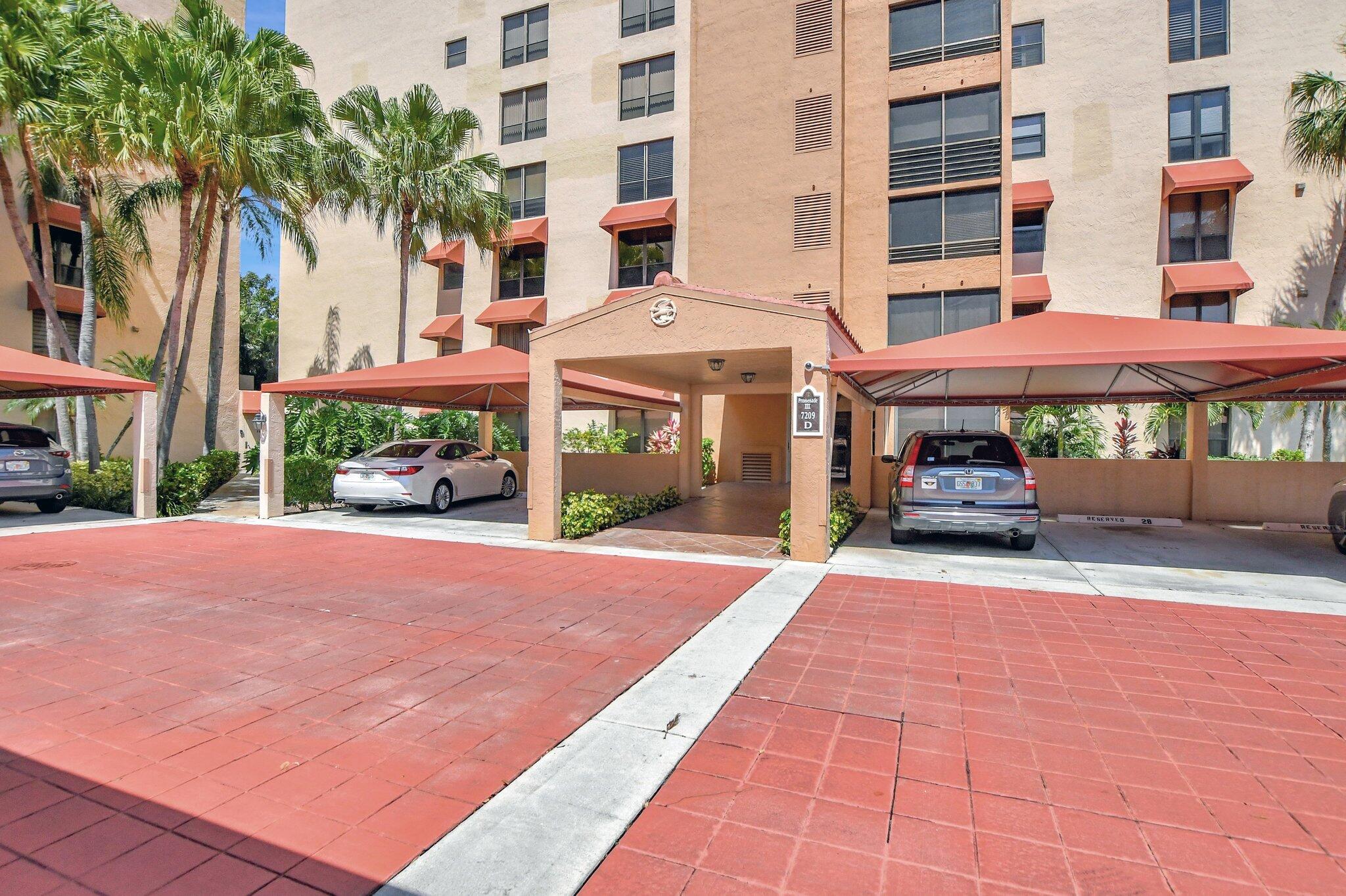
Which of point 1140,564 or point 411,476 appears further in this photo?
point 411,476

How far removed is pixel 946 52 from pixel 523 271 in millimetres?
13743

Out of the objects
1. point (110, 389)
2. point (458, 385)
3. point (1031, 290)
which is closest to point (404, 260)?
point (110, 389)

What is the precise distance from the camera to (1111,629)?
5.51 meters

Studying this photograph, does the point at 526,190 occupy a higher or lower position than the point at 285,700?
higher

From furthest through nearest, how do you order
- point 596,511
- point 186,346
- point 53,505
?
1. point 186,346
2. point 53,505
3. point 596,511

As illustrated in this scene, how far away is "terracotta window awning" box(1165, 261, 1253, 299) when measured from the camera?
52.4 feet

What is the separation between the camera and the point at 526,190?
878 inches

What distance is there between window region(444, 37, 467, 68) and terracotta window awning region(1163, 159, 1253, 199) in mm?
22057

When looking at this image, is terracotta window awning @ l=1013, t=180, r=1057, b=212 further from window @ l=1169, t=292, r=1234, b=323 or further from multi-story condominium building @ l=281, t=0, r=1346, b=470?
window @ l=1169, t=292, r=1234, b=323

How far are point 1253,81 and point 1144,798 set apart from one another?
21.5m

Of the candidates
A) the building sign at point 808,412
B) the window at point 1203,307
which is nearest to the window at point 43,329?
the building sign at point 808,412

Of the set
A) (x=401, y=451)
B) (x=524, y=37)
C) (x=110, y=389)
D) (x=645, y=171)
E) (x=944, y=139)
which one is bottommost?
(x=401, y=451)

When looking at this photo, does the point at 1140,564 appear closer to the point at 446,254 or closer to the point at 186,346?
the point at 186,346

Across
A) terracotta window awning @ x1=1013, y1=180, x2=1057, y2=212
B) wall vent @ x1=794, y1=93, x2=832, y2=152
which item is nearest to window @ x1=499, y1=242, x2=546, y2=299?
wall vent @ x1=794, y1=93, x2=832, y2=152
